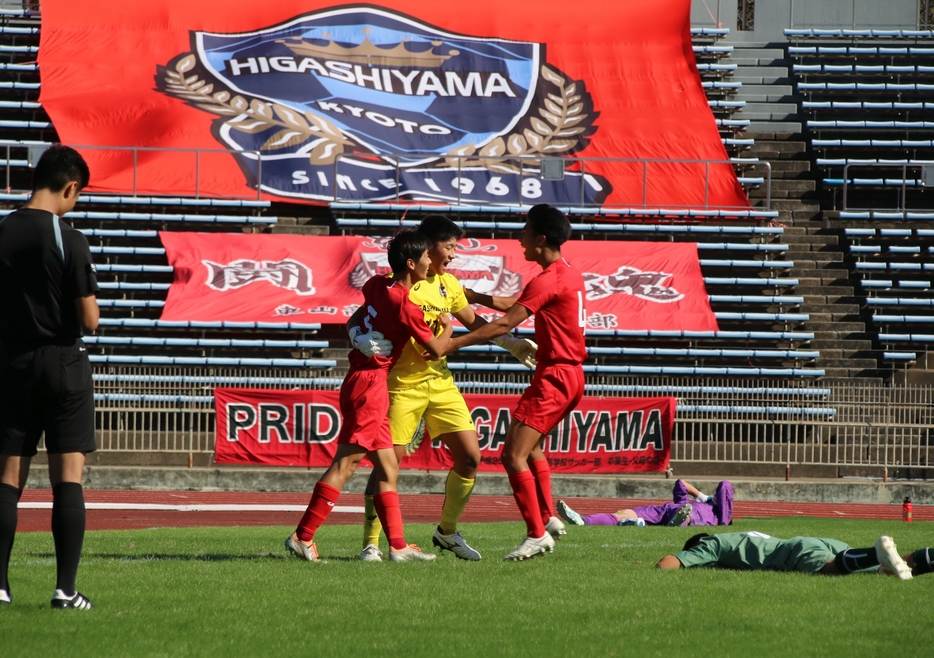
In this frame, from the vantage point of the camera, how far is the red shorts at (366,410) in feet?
23.9

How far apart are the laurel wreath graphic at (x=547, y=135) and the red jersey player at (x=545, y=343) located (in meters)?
17.0

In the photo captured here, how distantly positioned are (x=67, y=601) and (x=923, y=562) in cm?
448

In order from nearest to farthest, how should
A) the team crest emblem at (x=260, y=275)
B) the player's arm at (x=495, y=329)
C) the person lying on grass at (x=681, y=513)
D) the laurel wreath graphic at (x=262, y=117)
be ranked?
the player's arm at (x=495, y=329), the person lying on grass at (x=681, y=513), the team crest emblem at (x=260, y=275), the laurel wreath graphic at (x=262, y=117)

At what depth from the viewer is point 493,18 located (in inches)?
1123

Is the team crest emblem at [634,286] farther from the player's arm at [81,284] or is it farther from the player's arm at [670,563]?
the player's arm at [81,284]

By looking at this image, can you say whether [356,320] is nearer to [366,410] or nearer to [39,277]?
[366,410]

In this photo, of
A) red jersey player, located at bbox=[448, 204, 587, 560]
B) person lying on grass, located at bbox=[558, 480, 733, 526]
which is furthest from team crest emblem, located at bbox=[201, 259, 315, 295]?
red jersey player, located at bbox=[448, 204, 587, 560]

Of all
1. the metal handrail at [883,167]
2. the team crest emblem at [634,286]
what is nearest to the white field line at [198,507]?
the team crest emblem at [634,286]

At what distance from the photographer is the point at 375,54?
27.5 meters

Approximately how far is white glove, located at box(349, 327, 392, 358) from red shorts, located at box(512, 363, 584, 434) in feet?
3.24

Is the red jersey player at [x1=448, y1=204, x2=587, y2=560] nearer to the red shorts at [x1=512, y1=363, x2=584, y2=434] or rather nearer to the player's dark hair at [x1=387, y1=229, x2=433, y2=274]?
the red shorts at [x1=512, y1=363, x2=584, y2=434]

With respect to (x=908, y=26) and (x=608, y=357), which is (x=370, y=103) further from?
(x=908, y=26)

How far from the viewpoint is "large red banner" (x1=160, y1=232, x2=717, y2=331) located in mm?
21719

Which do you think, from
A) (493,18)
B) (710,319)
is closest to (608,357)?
(710,319)
